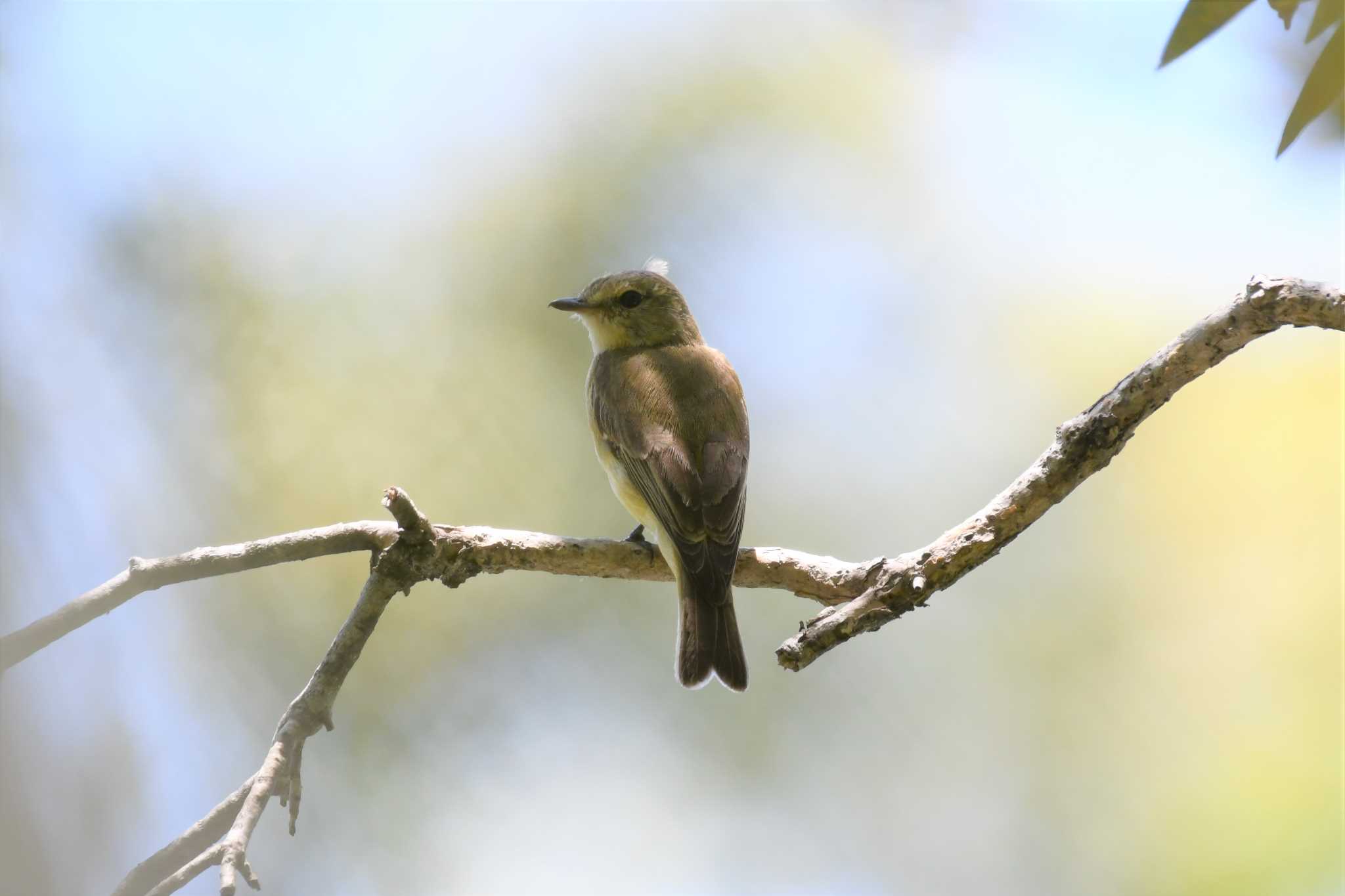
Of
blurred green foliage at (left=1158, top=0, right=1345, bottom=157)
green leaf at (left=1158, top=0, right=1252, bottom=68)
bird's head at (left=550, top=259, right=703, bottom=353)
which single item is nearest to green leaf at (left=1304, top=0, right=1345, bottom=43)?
blurred green foliage at (left=1158, top=0, right=1345, bottom=157)

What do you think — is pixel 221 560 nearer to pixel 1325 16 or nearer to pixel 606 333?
pixel 606 333

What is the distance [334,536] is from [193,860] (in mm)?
965

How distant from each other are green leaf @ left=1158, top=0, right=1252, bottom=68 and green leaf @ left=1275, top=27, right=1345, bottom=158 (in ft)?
0.49

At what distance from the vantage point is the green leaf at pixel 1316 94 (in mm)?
1512

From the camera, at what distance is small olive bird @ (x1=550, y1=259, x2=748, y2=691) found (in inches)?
133

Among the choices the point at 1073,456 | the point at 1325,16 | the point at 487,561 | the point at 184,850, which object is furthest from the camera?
the point at 487,561

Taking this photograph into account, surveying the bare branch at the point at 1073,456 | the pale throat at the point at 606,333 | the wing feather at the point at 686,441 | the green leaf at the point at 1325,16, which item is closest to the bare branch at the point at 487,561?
the wing feather at the point at 686,441

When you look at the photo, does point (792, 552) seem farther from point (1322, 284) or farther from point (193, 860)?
point (193, 860)

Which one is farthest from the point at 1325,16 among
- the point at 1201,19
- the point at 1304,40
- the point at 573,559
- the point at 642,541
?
the point at 642,541

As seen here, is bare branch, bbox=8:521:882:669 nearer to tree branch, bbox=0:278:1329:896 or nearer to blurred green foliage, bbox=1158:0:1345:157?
tree branch, bbox=0:278:1329:896

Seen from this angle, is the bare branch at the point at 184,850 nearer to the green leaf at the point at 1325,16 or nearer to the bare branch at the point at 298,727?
the bare branch at the point at 298,727

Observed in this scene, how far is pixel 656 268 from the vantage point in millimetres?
5176

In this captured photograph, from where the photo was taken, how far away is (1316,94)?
153 cm

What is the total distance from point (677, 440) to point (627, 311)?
42.3 inches
